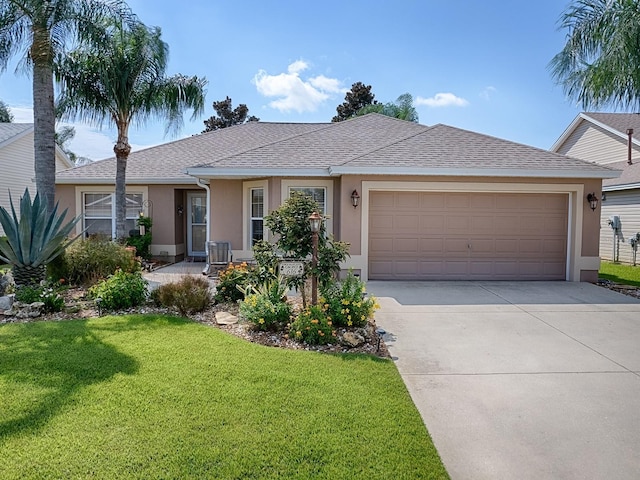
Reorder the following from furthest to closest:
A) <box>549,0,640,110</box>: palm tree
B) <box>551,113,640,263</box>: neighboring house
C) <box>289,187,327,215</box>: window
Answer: <box>551,113,640,263</box>: neighboring house, <box>289,187,327,215</box>: window, <box>549,0,640,110</box>: palm tree

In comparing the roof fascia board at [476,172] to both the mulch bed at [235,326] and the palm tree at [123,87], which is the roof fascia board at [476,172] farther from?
the palm tree at [123,87]

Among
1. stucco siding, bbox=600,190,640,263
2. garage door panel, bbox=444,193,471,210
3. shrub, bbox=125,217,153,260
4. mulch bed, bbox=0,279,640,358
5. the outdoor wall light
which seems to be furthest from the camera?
stucco siding, bbox=600,190,640,263

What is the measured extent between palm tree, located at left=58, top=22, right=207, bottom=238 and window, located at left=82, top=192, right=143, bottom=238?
1.25m

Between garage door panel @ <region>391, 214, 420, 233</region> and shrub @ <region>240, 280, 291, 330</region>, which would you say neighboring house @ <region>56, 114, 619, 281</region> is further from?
shrub @ <region>240, 280, 291, 330</region>

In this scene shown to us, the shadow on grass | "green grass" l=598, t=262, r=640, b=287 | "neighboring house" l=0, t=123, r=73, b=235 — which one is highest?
"neighboring house" l=0, t=123, r=73, b=235

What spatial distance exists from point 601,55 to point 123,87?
39.9ft

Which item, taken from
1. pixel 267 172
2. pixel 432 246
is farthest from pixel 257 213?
pixel 432 246

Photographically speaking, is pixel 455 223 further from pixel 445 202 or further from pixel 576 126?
pixel 576 126

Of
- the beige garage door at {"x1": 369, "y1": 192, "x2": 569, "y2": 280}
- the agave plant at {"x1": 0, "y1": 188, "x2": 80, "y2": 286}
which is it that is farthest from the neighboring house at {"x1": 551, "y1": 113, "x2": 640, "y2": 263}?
the agave plant at {"x1": 0, "y1": 188, "x2": 80, "y2": 286}

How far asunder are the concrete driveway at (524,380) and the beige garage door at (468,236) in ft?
6.69

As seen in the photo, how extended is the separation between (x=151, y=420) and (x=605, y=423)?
3892 millimetres

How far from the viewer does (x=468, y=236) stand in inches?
398

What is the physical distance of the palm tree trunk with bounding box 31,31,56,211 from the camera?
350 inches

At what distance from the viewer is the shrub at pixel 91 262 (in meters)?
8.46
